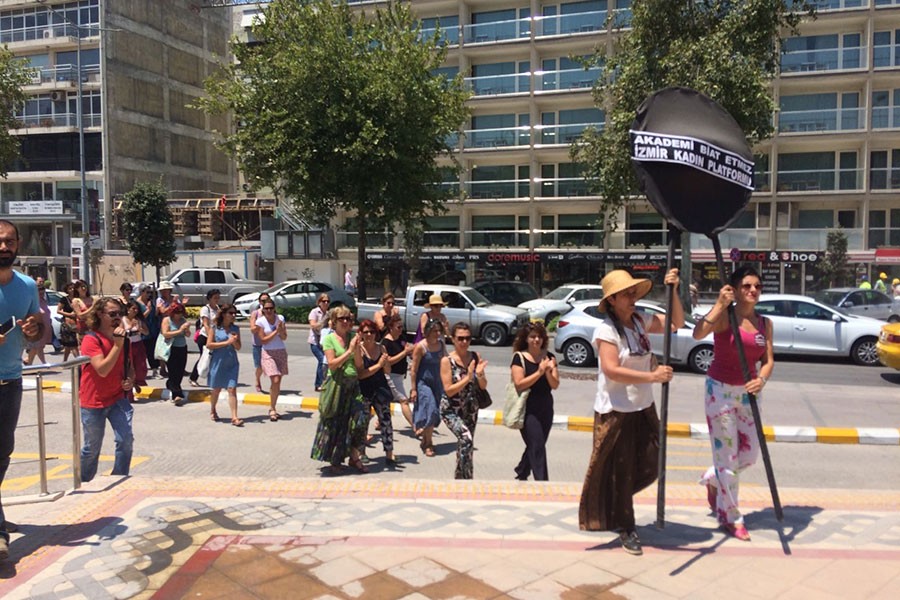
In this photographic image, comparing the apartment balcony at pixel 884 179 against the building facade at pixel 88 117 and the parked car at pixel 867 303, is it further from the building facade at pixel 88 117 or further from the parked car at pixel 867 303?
the building facade at pixel 88 117

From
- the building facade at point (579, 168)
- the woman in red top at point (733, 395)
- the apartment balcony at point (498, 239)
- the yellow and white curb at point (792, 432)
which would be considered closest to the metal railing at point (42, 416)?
the yellow and white curb at point (792, 432)

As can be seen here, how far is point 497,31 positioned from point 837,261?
1915 centimetres

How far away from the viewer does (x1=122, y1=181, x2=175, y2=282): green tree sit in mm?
35938

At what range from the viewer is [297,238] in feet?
113

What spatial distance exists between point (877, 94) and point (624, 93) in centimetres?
1862

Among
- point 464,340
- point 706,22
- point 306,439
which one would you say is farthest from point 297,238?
point 464,340

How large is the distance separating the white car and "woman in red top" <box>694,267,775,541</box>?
16127 millimetres

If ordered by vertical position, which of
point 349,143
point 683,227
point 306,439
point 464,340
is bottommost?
point 306,439

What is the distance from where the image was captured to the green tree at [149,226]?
35938 mm

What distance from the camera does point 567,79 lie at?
3581cm

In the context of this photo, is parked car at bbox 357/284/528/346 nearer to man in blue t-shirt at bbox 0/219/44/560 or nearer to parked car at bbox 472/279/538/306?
parked car at bbox 472/279/538/306

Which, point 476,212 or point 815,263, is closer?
point 815,263

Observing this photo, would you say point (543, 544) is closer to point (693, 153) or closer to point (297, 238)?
point (693, 153)

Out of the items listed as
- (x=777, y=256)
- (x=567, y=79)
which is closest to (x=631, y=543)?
(x=777, y=256)
